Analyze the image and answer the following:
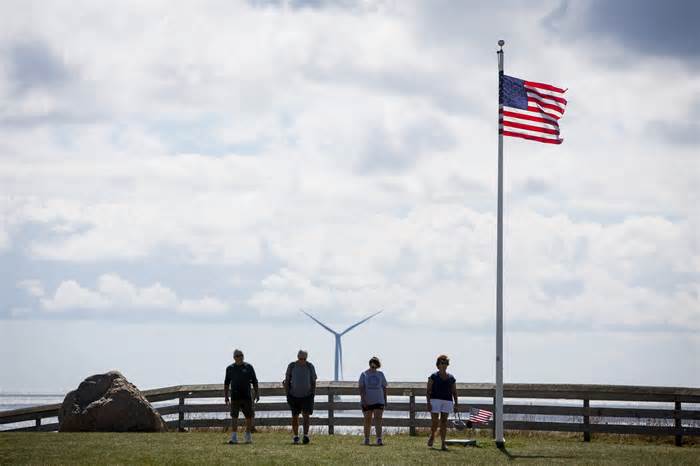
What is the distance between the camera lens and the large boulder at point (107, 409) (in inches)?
950

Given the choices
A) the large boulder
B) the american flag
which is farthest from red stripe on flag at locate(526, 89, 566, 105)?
the large boulder

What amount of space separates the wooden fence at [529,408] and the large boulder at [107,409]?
7.14 ft

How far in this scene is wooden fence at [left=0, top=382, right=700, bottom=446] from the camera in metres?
23.4

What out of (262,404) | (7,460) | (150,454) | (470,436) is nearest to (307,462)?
(150,454)

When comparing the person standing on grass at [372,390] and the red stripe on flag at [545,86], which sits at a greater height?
the red stripe on flag at [545,86]

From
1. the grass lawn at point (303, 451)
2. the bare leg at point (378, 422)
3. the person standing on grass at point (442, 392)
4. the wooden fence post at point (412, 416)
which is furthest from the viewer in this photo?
the wooden fence post at point (412, 416)

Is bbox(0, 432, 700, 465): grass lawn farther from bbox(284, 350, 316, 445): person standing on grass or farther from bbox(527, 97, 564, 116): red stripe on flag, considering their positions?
bbox(527, 97, 564, 116): red stripe on flag

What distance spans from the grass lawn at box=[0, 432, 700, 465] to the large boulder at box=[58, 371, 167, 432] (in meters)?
1.28

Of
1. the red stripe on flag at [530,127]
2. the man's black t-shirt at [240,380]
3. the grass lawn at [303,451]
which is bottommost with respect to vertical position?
the grass lawn at [303,451]

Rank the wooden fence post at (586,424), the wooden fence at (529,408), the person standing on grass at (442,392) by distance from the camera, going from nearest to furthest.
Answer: the person standing on grass at (442,392)
the wooden fence at (529,408)
the wooden fence post at (586,424)

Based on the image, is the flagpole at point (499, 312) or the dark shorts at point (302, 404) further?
the dark shorts at point (302, 404)

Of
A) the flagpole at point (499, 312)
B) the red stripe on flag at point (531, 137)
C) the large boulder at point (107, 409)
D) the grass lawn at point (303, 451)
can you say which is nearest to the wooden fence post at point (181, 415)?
the large boulder at point (107, 409)

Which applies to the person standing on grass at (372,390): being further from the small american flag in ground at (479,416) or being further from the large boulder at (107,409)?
the large boulder at (107,409)

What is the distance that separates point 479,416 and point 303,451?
6.81 meters
